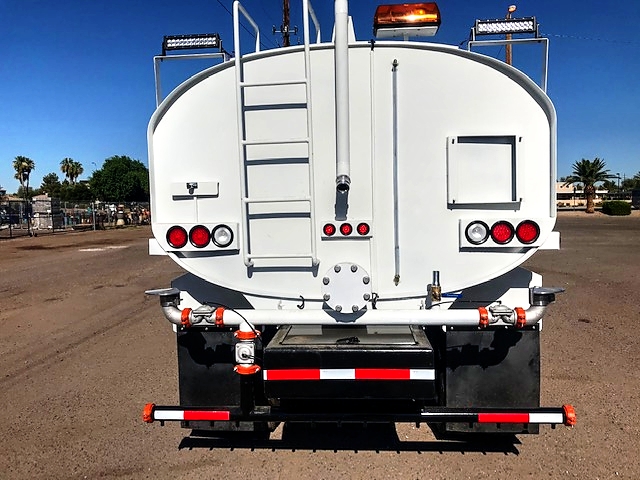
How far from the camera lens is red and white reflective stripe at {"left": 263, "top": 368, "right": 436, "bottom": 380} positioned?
2631 mm

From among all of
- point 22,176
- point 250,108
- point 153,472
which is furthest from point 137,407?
point 22,176

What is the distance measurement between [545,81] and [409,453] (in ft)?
8.97

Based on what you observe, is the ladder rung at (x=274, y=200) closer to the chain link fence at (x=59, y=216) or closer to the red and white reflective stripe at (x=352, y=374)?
the red and white reflective stripe at (x=352, y=374)

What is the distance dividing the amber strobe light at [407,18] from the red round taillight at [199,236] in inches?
66.2

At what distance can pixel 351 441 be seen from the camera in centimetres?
379

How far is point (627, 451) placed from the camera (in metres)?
3.60

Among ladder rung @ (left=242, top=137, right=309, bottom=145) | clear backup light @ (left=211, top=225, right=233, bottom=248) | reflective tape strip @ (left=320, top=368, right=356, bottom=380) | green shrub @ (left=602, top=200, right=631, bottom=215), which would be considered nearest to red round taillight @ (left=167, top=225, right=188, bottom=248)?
clear backup light @ (left=211, top=225, right=233, bottom=248)

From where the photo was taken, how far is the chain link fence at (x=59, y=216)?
3100 centimetres

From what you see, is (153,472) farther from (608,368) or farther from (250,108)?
(608,368)

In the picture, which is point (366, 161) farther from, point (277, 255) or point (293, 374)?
point (293, 374)

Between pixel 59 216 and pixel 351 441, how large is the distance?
1366 inches

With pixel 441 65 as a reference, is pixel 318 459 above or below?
below

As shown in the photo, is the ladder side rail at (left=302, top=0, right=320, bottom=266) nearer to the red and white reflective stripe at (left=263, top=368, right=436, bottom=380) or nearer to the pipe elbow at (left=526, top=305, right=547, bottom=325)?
the red and white reflective stripe at (left=263, top=368, right=436, bottom=380)

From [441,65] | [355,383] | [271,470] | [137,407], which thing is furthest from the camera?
[137,407]
